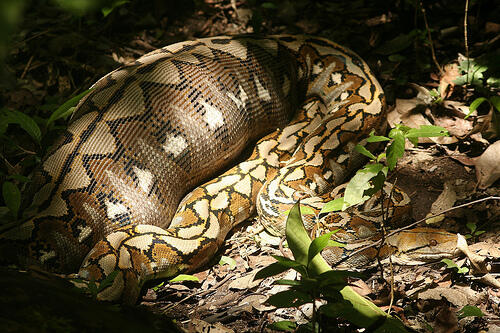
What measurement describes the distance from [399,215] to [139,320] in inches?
123

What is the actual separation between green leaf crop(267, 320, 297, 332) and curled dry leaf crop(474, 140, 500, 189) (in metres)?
2.97

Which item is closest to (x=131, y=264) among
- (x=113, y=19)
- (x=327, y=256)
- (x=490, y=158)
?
(x=327, y=256)

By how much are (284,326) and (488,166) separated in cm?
322

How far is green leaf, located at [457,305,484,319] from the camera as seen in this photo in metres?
3.22

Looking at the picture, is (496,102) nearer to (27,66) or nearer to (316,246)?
(316,246)

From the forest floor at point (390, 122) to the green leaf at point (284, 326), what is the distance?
0.15 m

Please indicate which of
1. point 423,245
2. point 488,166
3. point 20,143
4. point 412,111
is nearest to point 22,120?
point 20,143

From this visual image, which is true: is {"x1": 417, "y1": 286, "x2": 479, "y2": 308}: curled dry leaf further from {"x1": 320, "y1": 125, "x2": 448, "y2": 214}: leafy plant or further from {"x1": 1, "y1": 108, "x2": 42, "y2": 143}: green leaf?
{"x1": 1, "y1": 108, "x2": 42, "y2": 143}: green leaf

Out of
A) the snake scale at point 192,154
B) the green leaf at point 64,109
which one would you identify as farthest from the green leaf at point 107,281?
the green leaf at point 64,109

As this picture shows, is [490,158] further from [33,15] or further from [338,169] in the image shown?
[33,15]

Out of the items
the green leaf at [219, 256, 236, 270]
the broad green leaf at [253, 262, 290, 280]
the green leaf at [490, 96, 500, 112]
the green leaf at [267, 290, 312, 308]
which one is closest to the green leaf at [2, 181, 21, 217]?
the green leaf at [219, 256, 236, 270]

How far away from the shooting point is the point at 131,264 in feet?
14.1

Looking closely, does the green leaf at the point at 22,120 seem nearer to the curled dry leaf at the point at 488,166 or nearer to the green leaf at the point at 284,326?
the green leaf at the point at 284,326

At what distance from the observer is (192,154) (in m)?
5.55
